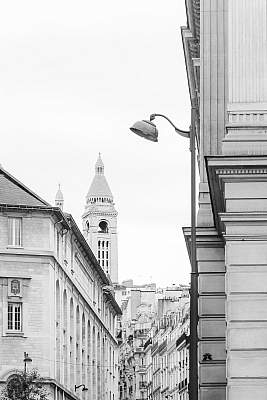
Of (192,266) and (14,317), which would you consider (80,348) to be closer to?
(14,317)

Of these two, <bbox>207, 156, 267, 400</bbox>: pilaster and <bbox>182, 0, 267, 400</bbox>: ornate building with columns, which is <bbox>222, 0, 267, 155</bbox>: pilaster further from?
<bbox>207, 156, 267, 400</bbox>: pilaster

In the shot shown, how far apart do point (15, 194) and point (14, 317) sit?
312 inches

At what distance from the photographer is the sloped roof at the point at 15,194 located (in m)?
90.4

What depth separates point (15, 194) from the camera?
301 feet

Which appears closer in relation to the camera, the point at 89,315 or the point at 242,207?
the point at 242,207

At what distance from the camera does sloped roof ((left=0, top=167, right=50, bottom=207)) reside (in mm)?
90375

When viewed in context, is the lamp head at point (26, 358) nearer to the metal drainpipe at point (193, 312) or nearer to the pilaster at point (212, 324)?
the pilaster at point (212, 324)

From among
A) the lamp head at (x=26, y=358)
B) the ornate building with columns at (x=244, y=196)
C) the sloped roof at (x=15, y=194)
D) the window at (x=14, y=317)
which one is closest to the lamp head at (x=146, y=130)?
the ornate building with columns at (x=244, y=196)

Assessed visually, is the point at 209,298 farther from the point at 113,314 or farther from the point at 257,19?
the point at 113,314

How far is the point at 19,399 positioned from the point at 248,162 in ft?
158

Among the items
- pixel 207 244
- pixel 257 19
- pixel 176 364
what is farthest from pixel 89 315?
pixel 257 19

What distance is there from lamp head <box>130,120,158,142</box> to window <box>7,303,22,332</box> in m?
54.2

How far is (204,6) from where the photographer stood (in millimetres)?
42688

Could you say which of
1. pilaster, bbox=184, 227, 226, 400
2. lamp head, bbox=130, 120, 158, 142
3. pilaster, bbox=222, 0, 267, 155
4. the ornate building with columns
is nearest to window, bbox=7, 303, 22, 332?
pilaster, bbox=184, 227, 226, 400
